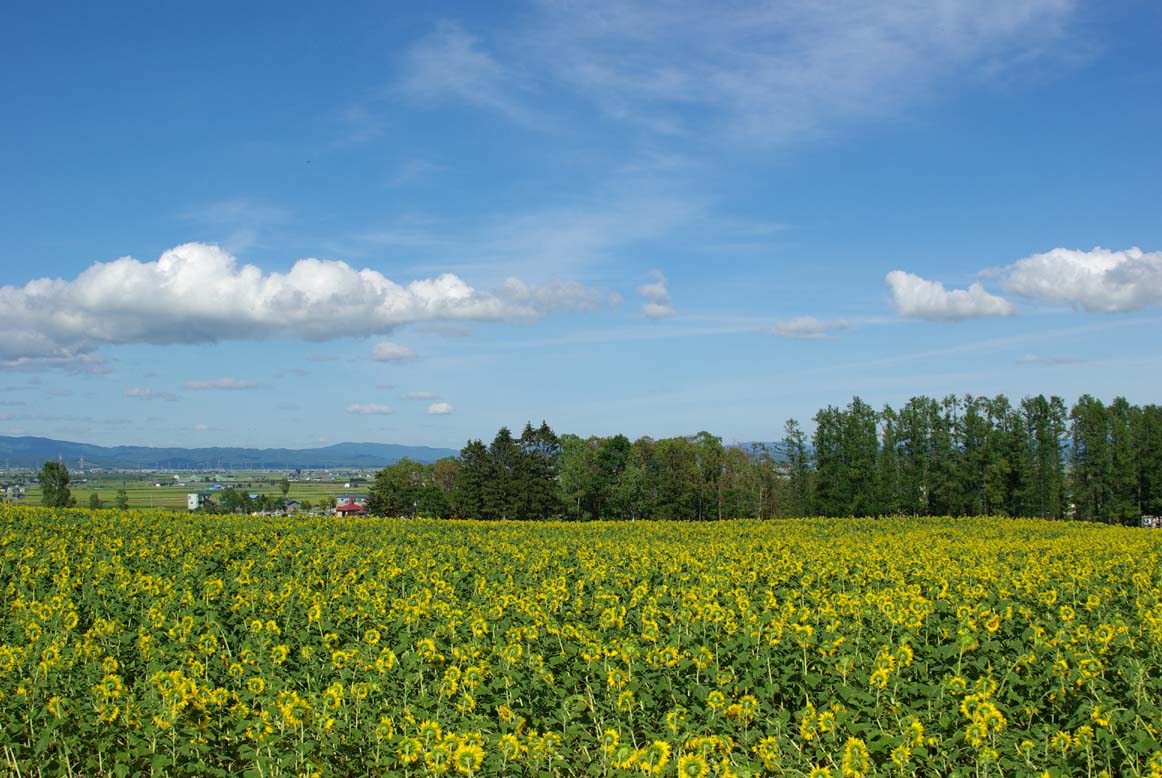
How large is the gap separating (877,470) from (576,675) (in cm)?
6380

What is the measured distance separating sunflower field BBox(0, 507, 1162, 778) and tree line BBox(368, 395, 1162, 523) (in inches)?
2010

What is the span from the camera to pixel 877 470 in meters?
68.6

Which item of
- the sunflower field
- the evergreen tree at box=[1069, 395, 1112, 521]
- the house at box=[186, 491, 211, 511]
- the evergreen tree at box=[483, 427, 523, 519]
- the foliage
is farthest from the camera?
the house at box=[186, 491, 211, 511]

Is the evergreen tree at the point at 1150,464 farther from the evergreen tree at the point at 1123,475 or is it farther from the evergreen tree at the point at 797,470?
the evergreen tree at the point at 797,470

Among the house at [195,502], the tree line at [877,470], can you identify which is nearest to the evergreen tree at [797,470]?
the tree line at [877,470]

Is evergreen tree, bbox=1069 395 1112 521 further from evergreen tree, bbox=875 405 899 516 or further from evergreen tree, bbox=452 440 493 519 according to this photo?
evergreen tree, bbox=452 440 493 519

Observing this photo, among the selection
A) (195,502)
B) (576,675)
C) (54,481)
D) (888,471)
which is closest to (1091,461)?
(888,471)

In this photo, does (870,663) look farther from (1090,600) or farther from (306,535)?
(306,535)

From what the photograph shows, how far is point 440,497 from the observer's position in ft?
276

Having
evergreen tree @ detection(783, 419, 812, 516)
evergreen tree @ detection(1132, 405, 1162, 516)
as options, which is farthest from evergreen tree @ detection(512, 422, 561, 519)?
evergreen tree @ detection(1132, 405, 1162, 516)

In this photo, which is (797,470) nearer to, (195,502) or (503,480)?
(503,480)

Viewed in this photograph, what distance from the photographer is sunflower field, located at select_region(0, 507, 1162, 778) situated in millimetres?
6926

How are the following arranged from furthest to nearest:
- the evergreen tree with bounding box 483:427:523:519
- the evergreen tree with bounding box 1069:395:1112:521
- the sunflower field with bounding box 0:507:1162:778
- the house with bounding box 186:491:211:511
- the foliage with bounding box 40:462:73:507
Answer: the house with bounding box 186:491:211:511
the foliage with bounding box 40:462:73:507
the evergreen tree with bounding box 1069:395:1112:521
the evergreen tree with bounding box 483:427:523:519
the sunflower field with bounding box 0:507:1162:778

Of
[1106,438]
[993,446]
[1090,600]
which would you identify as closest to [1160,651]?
[1090,600]
